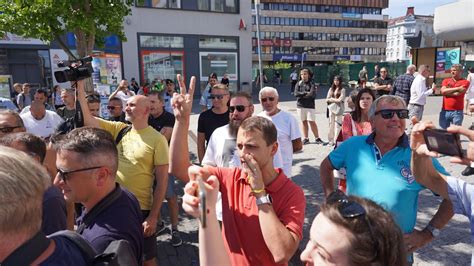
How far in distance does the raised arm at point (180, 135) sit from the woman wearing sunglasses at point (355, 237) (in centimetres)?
122

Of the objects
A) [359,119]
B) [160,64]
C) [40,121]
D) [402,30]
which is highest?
→ [402,30]

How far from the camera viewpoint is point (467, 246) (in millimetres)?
3826

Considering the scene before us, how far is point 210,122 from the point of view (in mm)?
4590

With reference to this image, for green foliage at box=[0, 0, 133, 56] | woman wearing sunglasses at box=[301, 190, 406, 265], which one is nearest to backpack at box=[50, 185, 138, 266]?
woman wearing sunglasses at box=[301, 190, 406, 265]

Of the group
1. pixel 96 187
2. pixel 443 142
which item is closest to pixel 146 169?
pixel 96 187

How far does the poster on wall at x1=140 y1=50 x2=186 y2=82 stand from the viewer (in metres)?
20.9

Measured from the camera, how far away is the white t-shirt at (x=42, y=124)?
5266 millimetres

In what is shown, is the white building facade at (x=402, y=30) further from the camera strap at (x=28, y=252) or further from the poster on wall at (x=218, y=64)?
the camera strap at (x=28, y=252)

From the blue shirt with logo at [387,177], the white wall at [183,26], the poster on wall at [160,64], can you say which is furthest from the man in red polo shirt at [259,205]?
the poster on wall at [160,64]

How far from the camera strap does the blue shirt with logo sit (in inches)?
74.1

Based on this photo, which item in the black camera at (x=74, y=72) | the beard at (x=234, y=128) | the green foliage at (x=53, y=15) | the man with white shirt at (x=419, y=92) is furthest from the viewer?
the man with white shirt at (x=419, y=92)

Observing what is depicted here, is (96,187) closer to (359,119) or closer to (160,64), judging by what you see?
(359,119)

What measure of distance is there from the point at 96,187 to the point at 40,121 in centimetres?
411

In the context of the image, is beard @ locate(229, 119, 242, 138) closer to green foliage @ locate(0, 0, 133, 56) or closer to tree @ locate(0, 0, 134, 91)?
tree @ locate(0, 0, 134, 91)
